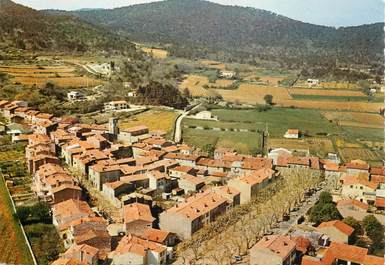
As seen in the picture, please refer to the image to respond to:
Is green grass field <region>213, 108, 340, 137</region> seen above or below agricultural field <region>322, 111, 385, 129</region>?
below

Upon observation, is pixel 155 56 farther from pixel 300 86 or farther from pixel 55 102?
pixel 55 102

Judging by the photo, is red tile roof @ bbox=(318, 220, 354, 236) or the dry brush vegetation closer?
the dry brush vegetation

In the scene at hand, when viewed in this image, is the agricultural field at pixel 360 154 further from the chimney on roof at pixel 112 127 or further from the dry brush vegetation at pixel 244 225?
the chimney on roof at pixel 112 127

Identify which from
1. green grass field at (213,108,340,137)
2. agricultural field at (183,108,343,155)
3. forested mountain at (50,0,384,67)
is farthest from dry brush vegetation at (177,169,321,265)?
forested mountain at (50,0,384,67)

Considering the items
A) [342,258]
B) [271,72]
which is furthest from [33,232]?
[271,72]

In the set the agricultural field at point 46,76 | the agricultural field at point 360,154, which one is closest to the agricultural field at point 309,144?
the agricultural field at point 360,154

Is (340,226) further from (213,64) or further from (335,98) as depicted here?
(213,64)

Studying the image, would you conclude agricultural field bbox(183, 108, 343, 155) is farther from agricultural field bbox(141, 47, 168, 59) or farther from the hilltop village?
agricultural field bbox(141, 47, 168, 59)

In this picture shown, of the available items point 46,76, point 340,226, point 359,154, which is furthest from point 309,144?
point 46,76
